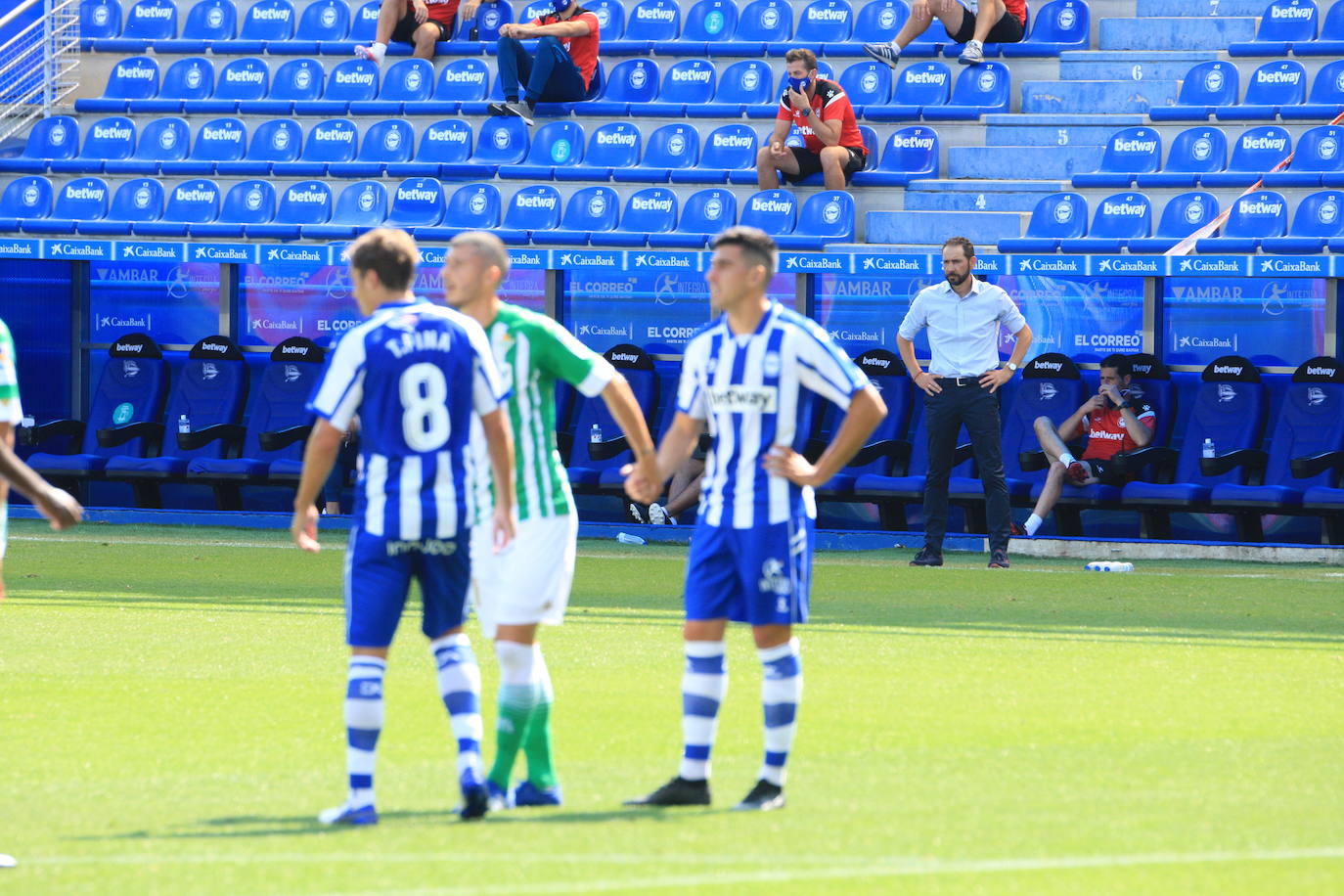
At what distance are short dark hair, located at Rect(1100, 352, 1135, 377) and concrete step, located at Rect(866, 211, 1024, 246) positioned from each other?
66.0 inches

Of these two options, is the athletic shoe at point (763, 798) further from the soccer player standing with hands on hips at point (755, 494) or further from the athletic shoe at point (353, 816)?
the athletic shoe at point (353, 816)

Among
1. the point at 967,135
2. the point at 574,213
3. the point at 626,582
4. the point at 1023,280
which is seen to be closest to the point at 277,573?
the point at 626,582

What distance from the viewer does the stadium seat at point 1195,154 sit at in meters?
15.9

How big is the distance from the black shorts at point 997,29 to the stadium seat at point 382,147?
5.13m

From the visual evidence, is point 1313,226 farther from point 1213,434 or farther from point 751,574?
point 751,574

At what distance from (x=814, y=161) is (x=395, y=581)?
11500mm

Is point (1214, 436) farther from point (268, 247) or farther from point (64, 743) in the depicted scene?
point (64, 743)

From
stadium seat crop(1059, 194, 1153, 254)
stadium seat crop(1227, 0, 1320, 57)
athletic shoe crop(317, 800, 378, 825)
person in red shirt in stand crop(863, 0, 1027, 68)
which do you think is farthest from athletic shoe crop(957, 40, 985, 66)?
athletic shoe crop(317, 800, 378, 825)

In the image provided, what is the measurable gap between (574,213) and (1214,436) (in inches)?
226

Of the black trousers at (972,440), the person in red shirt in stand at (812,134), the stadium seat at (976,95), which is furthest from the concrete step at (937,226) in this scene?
the black trousers at (972,440)

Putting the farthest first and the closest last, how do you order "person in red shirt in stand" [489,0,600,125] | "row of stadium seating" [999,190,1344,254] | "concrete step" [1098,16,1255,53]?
"person in red shirt in stand" [489,0,600,125] < "concrete step" [1098,16,1255,53] < "row of stadium seating" [999,190,1344,254]

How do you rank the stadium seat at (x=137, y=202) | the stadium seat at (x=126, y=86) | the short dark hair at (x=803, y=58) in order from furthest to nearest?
the stadium seat at (x=126, y=86) < the stadium seat at (x=137, y=202) < the short dark hair at (x=803, y=58)

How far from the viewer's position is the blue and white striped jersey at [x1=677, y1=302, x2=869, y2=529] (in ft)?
18.8

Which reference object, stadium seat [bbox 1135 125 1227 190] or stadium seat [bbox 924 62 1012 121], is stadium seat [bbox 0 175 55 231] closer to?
stadium seat [bbox 924 62 1012 121]
